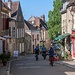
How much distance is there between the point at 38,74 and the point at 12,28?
41129 millimetres

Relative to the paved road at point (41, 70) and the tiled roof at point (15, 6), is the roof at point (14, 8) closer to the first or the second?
the tiled roof at point (15, 6)

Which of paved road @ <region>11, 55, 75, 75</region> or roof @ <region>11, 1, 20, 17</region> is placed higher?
roof @ <region>11, 1, 20, 17</region>

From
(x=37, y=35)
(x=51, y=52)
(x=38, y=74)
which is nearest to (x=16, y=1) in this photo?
(x=37, y=35)

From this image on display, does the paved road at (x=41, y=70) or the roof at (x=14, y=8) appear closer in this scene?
the paved road at (x=41, y=70)

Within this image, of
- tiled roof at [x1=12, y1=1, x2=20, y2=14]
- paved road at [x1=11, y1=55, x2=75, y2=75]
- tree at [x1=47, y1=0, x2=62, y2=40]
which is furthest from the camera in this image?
tiled roof at [x1=12, y1=1, x2=20, y2=14]

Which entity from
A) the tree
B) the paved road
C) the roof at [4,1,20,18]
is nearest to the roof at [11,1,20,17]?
the roof at [4,1,20,18]

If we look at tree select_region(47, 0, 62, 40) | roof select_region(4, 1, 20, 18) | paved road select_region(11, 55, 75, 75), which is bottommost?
paved road select_region(11, 55, 75, 75)

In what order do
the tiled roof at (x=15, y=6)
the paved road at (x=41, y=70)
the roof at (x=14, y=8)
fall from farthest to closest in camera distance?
1. the tiled roof at (x=15, y=6)
2. the roof at (x=14, y=8)
3. the paved road at (x=41, y=70)

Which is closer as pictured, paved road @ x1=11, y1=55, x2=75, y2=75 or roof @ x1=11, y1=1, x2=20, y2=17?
paved road @ x1=11, y1=55, x2=75, y2=75

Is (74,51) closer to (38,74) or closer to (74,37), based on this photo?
(74,37)

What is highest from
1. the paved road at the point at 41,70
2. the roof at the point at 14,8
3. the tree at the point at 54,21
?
the roof at the point at 14,8

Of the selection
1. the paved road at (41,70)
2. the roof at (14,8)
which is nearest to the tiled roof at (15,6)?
the roof at (14,8)

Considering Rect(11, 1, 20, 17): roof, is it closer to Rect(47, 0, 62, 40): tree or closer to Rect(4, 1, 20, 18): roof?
Rect(4, 1, 20, 18): roof

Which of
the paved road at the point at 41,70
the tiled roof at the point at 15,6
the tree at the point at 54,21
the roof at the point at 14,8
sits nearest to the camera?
the paved road at the point at 41,70
